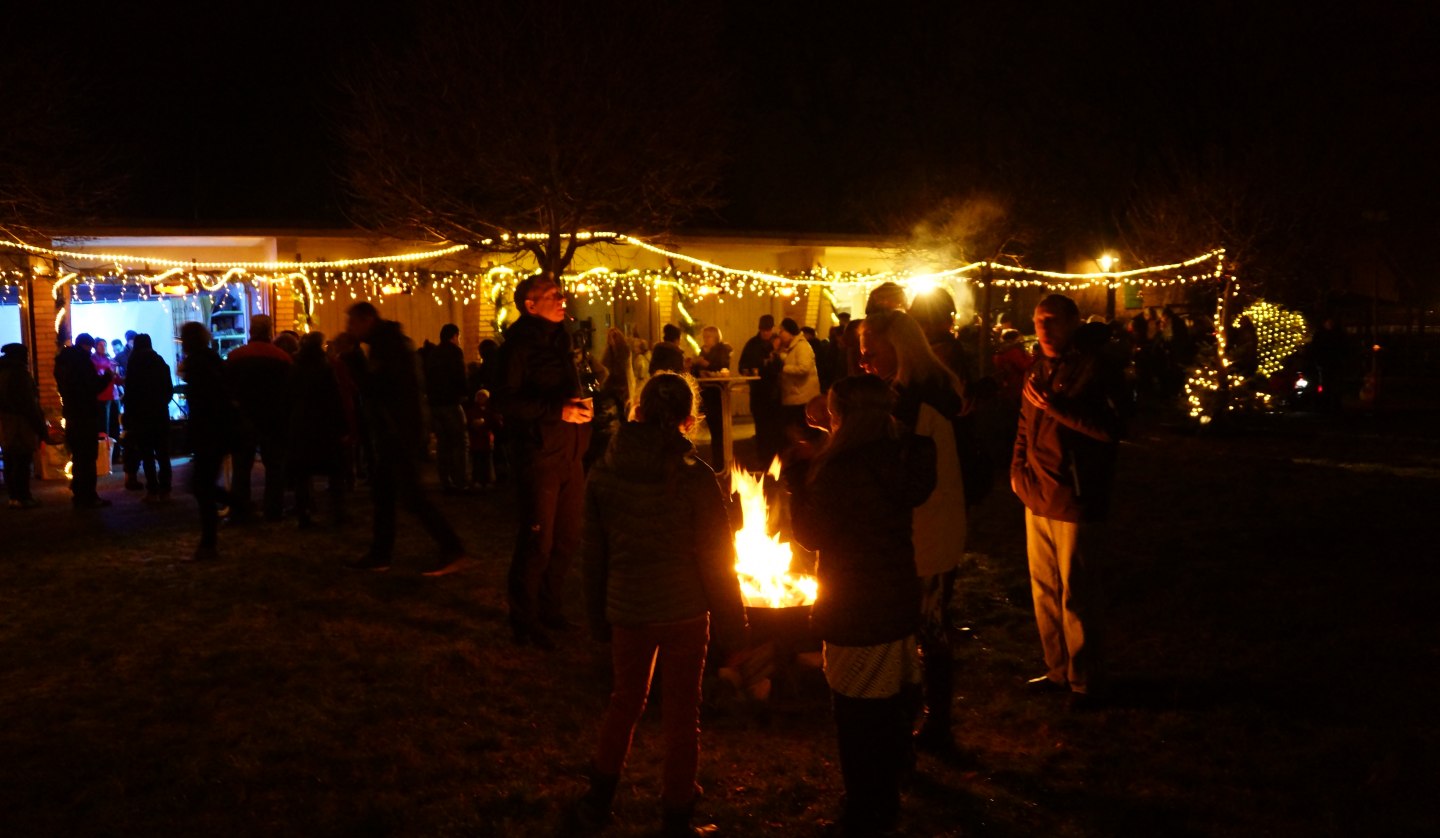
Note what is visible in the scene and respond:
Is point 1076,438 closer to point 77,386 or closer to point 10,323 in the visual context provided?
point 77,386

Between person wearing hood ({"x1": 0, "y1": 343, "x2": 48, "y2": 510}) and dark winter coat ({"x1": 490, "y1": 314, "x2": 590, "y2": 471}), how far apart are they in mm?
7823

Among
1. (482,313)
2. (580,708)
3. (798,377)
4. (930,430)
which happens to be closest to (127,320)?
(482,313)

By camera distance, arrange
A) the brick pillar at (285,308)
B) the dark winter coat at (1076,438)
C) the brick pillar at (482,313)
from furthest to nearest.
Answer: the brick pillar at (482,313), the brick pillar at (285,308), the dark winter coat at (1076,438)

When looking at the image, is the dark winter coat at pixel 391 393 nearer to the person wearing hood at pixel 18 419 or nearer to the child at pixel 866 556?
the child at pixel 866 556

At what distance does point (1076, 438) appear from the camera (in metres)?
5.18

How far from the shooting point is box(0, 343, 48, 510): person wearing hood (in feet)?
38.0

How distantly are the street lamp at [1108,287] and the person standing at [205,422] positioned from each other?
72.5ft

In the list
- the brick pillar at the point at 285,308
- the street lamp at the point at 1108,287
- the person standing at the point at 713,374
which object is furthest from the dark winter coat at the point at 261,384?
the street lamp at the point at 1108,287

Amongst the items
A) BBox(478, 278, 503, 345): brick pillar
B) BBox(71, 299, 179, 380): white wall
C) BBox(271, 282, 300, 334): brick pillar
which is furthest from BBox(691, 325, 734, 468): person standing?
BBox(71, 299, 179, 380): white wall

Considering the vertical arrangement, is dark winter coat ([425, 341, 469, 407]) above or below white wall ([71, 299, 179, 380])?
below

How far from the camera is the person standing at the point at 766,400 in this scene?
12961 mm

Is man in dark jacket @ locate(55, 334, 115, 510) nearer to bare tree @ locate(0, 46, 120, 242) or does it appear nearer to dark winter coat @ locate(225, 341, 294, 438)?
dark winter coat @ locate(225, 341, 294, 438)

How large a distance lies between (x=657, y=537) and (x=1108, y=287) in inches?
1054

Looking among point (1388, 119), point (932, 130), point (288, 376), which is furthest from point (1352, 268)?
point (288, 376)
